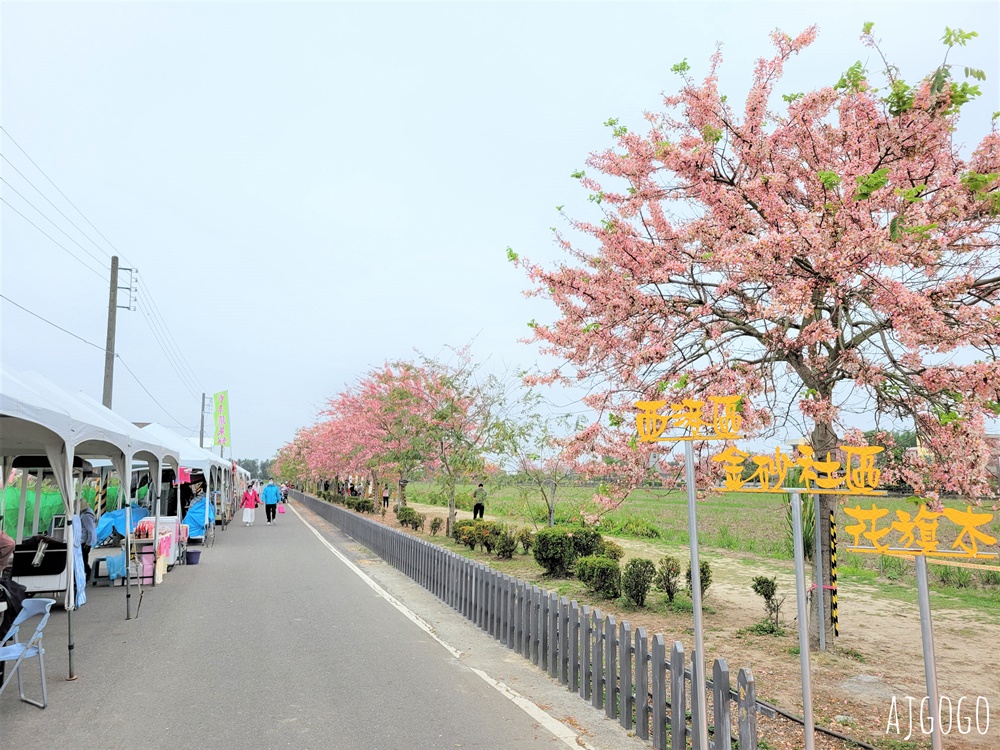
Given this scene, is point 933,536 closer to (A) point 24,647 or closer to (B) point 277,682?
(B) point 277,682

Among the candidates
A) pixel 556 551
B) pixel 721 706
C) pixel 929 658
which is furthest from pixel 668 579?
pixel 929 658

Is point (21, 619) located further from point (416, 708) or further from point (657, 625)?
point (657, 625)

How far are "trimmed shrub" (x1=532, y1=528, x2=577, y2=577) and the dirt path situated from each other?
272cm

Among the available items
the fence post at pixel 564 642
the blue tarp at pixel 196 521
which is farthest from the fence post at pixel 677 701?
the blue tarp at pixel 196 521

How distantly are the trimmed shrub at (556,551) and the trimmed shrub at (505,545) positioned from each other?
263 cm

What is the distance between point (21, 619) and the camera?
5938 millimetres

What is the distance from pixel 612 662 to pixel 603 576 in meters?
5.60

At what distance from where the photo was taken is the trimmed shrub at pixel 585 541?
44.9 ft

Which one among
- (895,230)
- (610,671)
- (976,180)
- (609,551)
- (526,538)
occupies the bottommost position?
(526,538)

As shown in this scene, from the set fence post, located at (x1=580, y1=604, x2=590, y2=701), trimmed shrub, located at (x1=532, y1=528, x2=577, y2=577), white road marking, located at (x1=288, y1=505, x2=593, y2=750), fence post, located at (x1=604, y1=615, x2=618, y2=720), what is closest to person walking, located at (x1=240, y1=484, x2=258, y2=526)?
trimmed shrub, located at (x1=532, y1=528, x2=577, y2=577)

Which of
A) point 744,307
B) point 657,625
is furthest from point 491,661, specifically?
point 744,307

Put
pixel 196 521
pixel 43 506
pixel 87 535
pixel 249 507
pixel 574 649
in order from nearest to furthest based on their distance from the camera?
pixel 574 649
pixel 87 535
pixel 196 521
pixel 43 506
pixel 249 507

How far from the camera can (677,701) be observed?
4941 millimetres

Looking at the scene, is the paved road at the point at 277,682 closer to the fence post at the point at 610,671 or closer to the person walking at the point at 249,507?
the fence post at the point at 610,671
